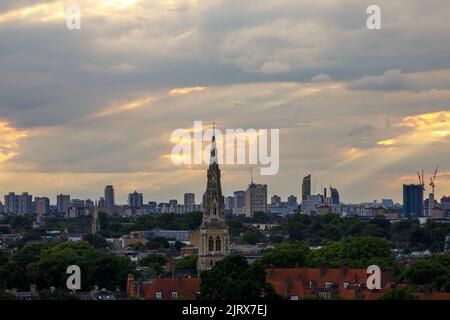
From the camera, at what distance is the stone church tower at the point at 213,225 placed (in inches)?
4075

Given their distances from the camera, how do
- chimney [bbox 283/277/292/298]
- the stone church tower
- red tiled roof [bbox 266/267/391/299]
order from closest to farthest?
chimney [bbox 283/277/292/298], red tiled roof [bbox 266/267/391/299], the stone church tower

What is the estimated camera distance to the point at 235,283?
68.2m

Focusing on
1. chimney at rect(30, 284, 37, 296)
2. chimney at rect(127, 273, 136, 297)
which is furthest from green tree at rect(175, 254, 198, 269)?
chimney at rect(127, 273, 136, 297)

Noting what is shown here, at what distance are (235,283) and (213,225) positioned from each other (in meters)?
36.9

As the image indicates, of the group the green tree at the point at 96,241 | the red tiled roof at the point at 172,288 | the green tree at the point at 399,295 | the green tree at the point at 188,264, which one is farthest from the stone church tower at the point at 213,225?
the green tree at the point at 96,241

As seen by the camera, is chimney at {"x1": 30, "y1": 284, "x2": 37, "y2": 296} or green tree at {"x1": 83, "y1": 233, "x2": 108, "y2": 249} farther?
green tree at {"x1": 83, "y1": 233, "x2": 108, "y2": 249}

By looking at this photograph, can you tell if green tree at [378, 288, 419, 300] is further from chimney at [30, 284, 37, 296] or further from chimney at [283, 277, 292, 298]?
chimney at [30, 284, 37, 296]

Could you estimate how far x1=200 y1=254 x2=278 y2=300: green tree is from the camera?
218ft

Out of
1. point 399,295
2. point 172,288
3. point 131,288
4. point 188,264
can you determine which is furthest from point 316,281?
point 188,264

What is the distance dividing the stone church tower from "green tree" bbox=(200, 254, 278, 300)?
26.1 m

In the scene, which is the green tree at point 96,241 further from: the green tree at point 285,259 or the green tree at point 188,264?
the green tree at point 285,259
